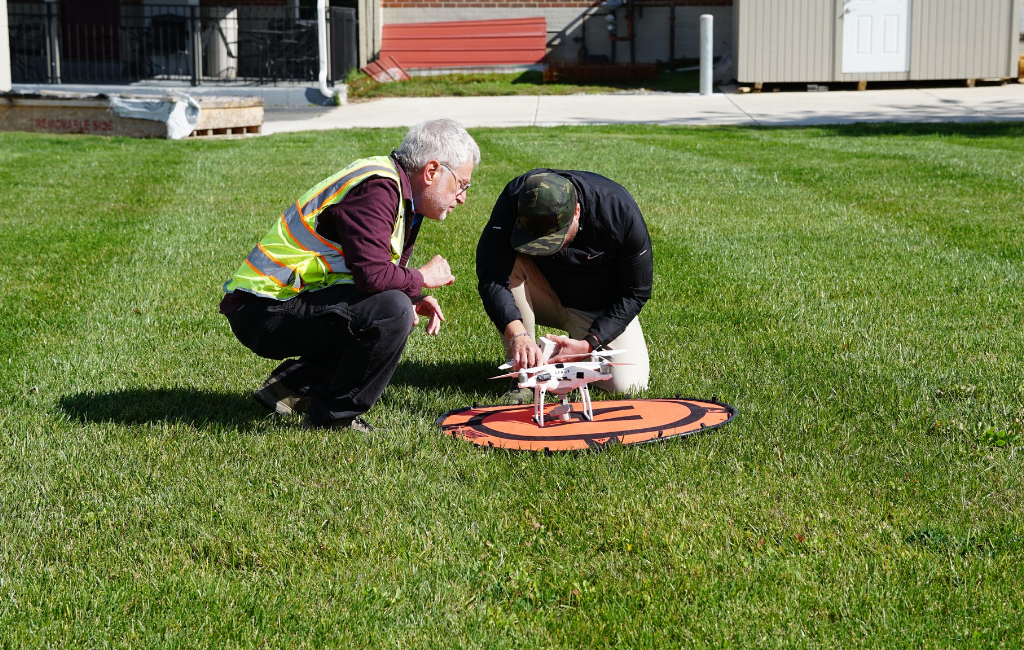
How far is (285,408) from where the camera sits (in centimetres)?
473

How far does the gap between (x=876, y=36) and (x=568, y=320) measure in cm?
1835

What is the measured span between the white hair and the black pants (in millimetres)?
534

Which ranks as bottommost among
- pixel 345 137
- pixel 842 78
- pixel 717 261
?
pixel 717 261

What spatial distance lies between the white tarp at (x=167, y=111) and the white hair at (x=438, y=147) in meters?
11.9

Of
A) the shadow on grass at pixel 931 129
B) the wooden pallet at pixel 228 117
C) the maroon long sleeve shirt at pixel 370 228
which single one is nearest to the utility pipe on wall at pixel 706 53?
the shadow on grass at pixel 931 129

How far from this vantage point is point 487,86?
933 inches

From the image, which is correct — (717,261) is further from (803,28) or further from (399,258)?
(803,28)

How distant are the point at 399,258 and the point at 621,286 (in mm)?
1098

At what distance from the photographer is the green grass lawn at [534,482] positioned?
3059 millimetres

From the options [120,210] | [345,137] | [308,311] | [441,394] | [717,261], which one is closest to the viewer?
[308,311]

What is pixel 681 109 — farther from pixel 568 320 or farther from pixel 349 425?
Result: pixel 349 425

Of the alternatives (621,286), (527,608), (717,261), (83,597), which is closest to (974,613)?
(527,608)

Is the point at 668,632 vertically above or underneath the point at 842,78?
underneath

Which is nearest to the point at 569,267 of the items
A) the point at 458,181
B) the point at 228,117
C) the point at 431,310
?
the point at 431,310
